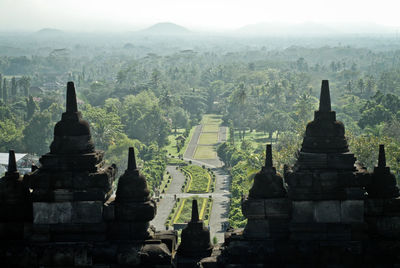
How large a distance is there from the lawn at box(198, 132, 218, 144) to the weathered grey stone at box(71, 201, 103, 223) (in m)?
119

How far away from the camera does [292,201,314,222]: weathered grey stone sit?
1425 centimetres

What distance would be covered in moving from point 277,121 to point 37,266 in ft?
394

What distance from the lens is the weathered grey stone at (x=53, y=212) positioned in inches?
568

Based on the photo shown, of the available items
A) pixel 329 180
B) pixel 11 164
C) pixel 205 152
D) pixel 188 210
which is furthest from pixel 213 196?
pixel 329 180

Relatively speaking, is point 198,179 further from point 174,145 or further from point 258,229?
point 258,229

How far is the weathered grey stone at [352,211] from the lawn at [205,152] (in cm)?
10307

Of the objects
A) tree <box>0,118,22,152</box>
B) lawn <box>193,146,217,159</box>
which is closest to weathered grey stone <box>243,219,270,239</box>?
tree <box>0,118,22,152</box>

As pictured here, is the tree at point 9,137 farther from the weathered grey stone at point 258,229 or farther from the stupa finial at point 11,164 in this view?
the weathered grey stone at point 258,229

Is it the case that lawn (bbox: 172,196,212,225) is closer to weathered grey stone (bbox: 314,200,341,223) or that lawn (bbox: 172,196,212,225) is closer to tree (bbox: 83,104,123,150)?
tree (bbox: 83,104,123,150)

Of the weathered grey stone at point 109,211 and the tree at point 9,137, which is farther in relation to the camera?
the tree at point 9,137

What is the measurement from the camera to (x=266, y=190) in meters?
14.4

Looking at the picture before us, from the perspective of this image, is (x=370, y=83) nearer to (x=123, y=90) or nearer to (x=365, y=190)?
(x=123, y=90)

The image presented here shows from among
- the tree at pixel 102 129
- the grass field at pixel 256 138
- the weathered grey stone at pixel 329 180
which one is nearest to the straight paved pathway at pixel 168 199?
the tree at pixel 102 129

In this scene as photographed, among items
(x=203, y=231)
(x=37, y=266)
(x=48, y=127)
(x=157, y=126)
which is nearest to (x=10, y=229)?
(x=37, y=266)
